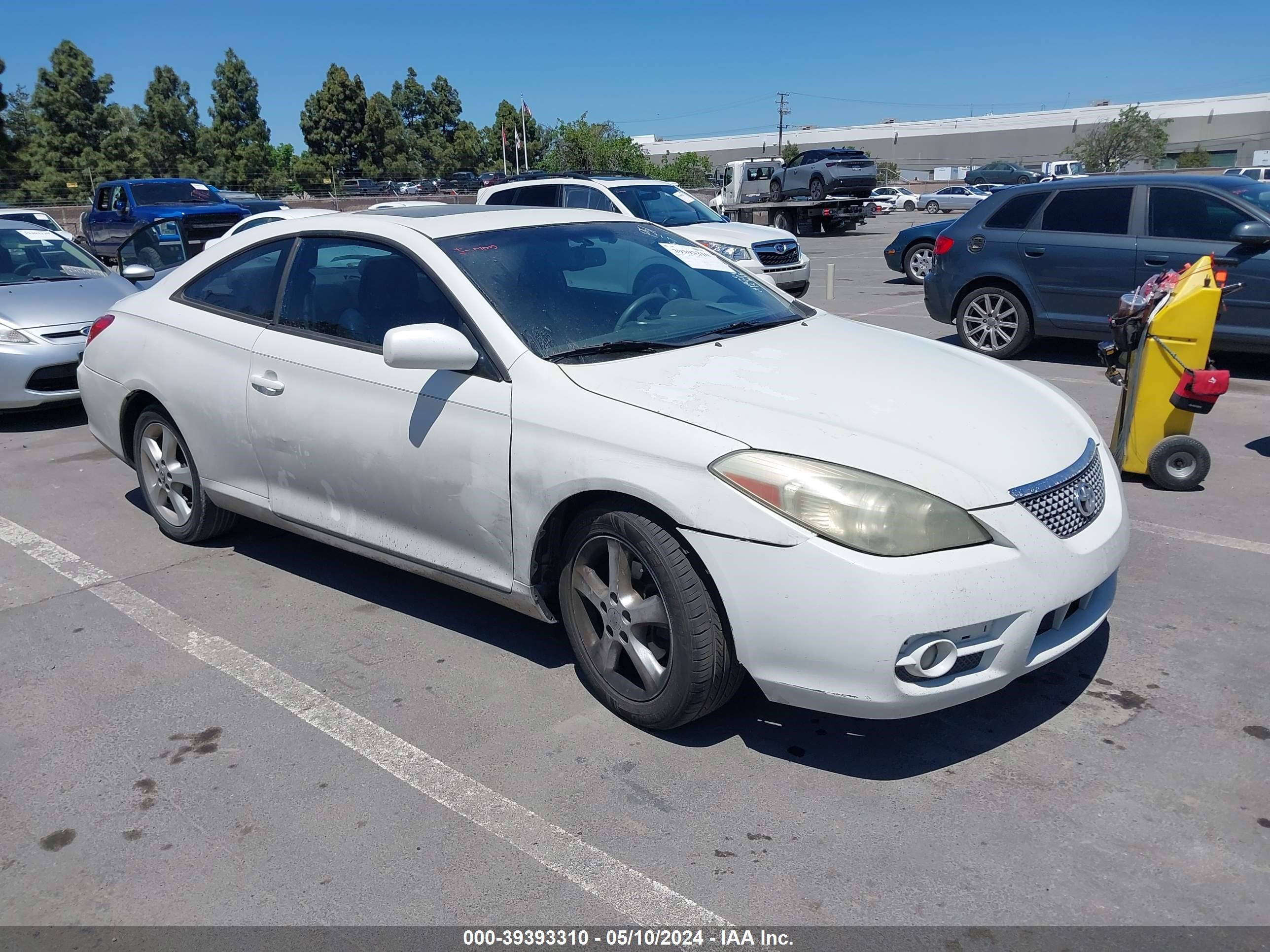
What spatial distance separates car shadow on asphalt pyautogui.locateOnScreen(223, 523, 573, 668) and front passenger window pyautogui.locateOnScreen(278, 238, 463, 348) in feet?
3.22

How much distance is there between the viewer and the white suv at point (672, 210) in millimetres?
12461

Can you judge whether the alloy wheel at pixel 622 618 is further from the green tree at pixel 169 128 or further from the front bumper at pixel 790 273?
the green tree at pixel 169 128

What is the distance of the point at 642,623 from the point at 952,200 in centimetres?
5111

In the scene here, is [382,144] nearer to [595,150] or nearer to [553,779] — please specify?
[595,150]

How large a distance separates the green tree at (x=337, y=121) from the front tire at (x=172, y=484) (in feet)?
229

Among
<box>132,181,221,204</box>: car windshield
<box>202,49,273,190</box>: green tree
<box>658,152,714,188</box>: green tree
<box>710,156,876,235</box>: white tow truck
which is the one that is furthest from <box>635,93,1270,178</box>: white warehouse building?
<box>132,181,221,204</box>: car windshield

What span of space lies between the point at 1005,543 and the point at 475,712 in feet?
6.15

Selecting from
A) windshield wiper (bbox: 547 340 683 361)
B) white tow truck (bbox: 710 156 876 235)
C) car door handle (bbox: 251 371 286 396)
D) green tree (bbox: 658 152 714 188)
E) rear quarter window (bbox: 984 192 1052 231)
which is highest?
green tree (bbox: 658 152 714 188)

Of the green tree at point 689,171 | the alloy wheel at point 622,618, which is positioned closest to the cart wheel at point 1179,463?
the alloy wheel at point 622,618

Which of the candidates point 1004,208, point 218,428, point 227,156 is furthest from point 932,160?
point 218,428

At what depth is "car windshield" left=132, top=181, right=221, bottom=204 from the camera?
1878 cm

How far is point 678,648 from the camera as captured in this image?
3.11 m

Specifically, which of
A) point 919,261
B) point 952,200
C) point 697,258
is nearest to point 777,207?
point 919,261

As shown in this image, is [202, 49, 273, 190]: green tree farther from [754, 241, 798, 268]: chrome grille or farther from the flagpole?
[754, 241, 798, 268]: chrome grille
